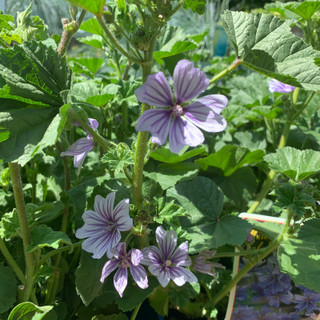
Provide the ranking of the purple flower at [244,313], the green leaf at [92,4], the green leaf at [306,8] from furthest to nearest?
the green leaf at [306,8] → the purple flower at [244,313] → the green leaf at [92,4]

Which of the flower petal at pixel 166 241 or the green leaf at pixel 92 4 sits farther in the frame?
the flower petal at pixel 166 241

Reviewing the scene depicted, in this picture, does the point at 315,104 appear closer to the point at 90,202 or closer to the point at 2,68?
the point at 90,202

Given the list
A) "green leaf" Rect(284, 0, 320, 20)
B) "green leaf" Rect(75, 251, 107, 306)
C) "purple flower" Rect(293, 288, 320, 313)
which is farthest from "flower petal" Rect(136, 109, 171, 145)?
"green leaf" Rect(284, 0, 320, 20)

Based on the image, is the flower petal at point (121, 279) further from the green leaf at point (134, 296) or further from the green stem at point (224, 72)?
the green stem at point (224, 72)

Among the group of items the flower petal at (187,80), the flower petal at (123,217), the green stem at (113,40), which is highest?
the green stem at (113,40)

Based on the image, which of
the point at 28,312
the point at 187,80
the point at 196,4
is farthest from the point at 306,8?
the point at 28,312

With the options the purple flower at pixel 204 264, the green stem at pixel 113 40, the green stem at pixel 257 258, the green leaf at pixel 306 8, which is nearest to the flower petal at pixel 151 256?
the purple flower at pixel 204 264
